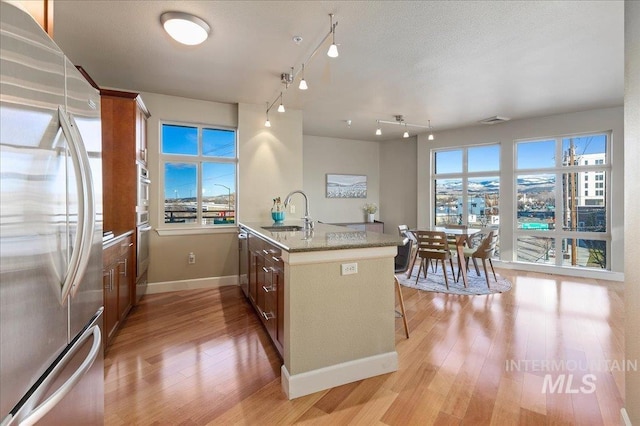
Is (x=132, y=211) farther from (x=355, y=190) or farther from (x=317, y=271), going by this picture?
(x=355, y=190)

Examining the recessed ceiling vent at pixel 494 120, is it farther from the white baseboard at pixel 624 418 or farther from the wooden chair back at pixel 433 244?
the white baseboard at pixel 624 418

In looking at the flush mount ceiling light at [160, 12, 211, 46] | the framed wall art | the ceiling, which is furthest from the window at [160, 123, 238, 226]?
the framed wall art

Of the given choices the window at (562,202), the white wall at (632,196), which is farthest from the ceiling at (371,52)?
the white wall at (632,196)

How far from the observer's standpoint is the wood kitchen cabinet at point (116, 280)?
8.01 feet

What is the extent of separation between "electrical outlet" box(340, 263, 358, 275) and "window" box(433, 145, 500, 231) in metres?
5.05

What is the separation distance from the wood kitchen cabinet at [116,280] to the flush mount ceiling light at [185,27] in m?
1.79

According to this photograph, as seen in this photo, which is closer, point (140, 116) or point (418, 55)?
point (418, 55)

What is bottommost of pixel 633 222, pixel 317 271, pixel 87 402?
pixel 87 402

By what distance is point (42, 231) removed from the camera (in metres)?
0.88

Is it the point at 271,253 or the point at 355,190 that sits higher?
the point at 355,190

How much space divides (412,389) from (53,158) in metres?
2.25

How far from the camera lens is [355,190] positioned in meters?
7.47

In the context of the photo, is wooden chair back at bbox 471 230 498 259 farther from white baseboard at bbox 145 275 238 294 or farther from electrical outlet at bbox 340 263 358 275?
white baseboard at bbox 145 275 238 294


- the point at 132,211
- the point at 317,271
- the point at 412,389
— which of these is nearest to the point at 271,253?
the point at 317,271
